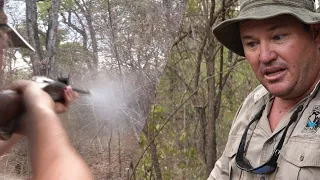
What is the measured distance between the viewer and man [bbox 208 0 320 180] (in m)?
1.65

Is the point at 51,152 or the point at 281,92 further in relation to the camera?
the point at 281,92

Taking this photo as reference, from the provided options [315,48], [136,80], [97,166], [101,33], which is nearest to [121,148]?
[97,166]

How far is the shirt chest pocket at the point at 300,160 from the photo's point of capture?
5.16 feet

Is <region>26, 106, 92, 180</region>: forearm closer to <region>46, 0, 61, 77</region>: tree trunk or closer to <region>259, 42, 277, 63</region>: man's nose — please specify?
<region>46, 0, 61, 77</region>: tree trunk

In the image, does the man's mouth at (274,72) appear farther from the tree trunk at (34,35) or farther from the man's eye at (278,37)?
the tree trunk at (34,35)

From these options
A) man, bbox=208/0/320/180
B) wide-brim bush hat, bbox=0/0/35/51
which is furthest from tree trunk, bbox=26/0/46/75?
man, bbox=208/0/320/180

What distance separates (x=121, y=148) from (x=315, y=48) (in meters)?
0.89

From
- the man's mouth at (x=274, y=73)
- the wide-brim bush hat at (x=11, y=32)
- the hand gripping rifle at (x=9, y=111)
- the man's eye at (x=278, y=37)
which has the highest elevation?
the man's eye at (x=278, y=37)

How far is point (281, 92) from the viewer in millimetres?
1836

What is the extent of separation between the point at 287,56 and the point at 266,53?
0.08 m

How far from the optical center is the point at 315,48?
184cm

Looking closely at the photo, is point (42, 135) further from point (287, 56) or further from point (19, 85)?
point (287, 56)

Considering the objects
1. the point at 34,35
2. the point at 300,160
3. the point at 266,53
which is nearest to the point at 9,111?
the point at 34,35

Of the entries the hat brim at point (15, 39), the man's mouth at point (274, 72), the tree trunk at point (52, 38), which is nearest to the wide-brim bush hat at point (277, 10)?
the man's mouth at point (274, 72)
